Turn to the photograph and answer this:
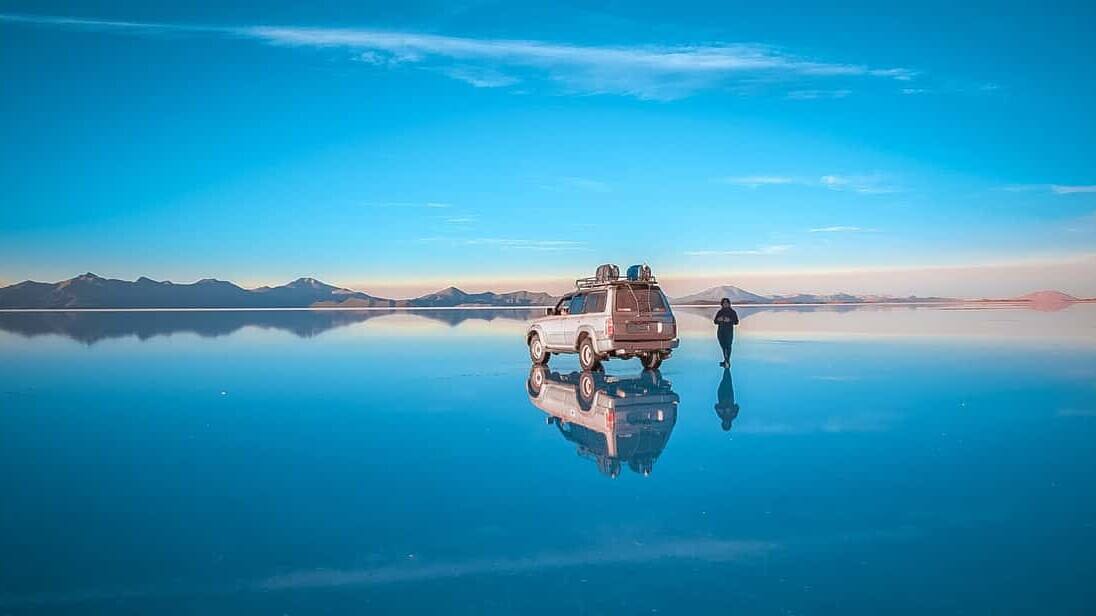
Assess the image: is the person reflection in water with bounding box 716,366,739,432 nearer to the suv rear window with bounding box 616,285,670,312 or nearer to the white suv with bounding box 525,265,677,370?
the white suv with bounding box 525,265,677,370

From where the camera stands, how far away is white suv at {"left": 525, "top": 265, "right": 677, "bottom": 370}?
65.5 feet

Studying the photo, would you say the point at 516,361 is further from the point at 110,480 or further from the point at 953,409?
the point at 110,480

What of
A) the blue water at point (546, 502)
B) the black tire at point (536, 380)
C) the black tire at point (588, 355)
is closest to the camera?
the blue water at point (546, 502)

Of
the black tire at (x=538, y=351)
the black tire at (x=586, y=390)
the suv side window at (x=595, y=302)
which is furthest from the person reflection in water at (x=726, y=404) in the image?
the black tire at (x=538, y=351)

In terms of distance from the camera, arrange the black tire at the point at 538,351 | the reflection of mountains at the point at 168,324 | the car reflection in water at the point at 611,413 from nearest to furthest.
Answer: the car reflection in water at the point at 611,413 → the black tire at the point at 538,351 → the reflection of mountains at the point at 168,324

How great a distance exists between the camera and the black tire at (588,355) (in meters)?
20.8

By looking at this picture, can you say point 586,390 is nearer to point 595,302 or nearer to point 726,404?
point 726,404

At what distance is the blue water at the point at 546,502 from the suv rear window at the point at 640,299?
9.45 feet

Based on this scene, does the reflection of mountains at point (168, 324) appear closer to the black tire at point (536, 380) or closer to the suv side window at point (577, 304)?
the black tire at point (536, 380)

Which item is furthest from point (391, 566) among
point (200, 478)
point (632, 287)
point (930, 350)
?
point (930, 350)

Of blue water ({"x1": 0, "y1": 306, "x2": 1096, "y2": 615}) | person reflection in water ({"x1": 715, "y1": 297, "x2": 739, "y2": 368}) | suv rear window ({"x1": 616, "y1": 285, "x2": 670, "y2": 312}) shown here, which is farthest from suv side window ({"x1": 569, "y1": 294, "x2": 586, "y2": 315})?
blue water ({"x1": 0, "y1": 306, "x2": 1096, "y2": 615})

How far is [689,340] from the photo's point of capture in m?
39.5

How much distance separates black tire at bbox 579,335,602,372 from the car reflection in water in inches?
10.5

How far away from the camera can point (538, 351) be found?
2423cm
